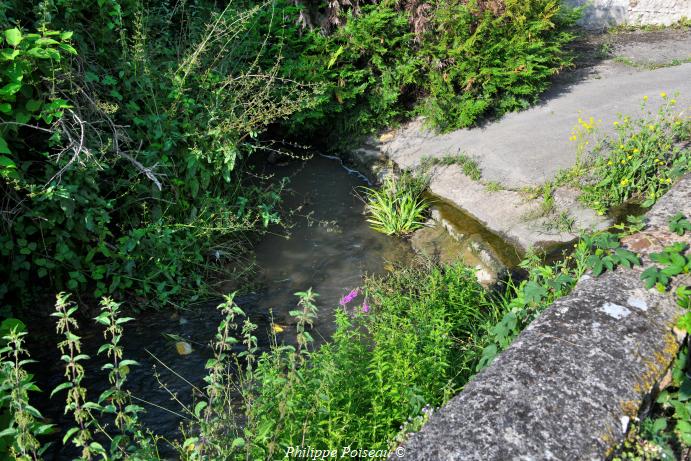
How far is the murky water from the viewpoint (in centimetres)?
404

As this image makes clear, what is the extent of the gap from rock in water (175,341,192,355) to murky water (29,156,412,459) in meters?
0.03

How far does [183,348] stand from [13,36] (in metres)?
2.43

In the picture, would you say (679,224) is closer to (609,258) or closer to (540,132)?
(609,258)

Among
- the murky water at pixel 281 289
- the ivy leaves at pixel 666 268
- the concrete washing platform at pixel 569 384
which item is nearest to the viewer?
the concrete washing platform at pixel 569 384

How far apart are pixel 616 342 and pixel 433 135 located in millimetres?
4936

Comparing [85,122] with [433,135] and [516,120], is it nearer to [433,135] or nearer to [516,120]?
[433,135]

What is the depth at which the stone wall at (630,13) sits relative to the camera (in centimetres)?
1002

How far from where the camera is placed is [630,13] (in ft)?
33.2

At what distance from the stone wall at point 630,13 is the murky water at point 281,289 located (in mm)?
5903

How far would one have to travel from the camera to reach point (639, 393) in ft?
7.91

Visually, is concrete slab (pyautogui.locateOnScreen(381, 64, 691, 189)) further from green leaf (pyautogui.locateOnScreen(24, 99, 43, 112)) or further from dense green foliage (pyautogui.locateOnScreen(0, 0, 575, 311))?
green leaf (pyautogui.locateOnScreen(24, 99, 43, 112))

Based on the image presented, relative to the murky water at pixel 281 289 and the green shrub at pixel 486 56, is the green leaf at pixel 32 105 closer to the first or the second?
the murky water at pixel 281 289

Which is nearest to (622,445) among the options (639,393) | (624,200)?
(639,393)

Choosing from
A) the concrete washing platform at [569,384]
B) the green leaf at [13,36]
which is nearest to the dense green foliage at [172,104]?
the green leaf at [13,36]
